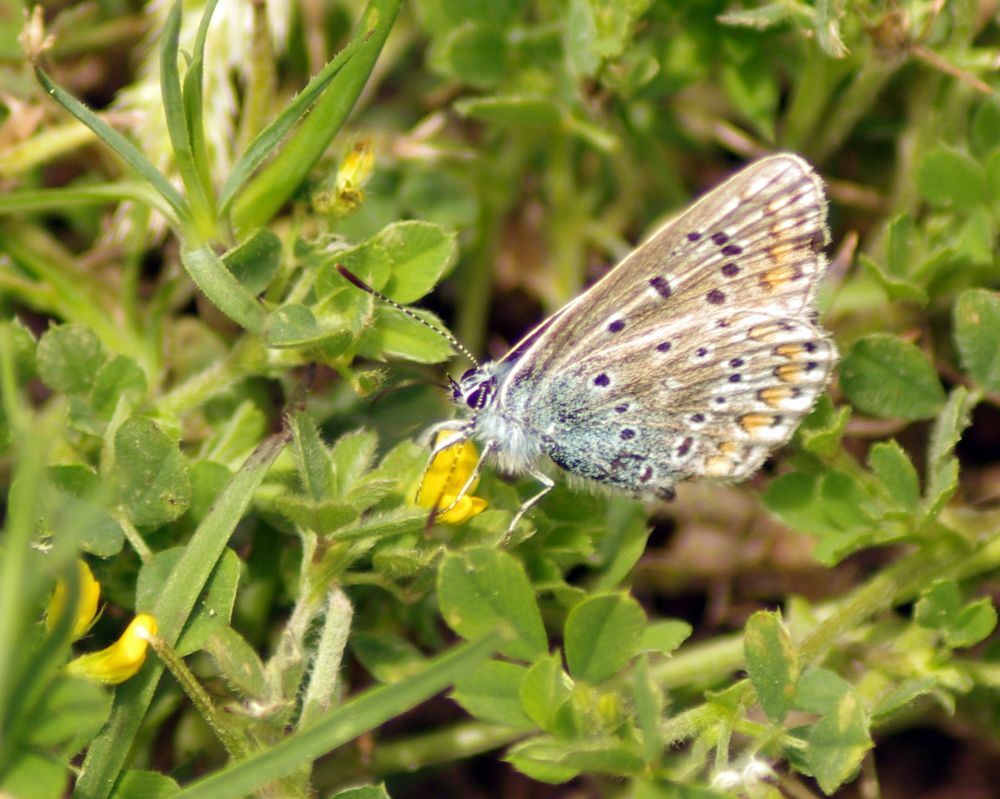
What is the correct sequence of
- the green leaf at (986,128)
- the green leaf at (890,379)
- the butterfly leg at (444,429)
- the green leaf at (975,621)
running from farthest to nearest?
the green leaf at (986,128) → the green leaf at (890,379) → the butterfly leg at (444,429) → the green leaf at (975,621)

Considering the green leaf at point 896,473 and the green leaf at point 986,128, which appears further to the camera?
the green leaf at point 986,128

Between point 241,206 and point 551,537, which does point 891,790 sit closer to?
point 551,537

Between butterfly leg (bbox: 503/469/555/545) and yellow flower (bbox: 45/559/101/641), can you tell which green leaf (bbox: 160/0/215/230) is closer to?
yellow flower (bbox: 45/559/101/641)

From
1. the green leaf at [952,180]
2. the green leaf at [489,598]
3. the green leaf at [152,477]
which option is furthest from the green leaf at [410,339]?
the green leaf at [952,180]

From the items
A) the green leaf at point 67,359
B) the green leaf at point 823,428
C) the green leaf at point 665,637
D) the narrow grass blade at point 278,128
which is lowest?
the green leaf at point 665,637

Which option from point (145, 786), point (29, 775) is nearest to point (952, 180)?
point (145, 786)

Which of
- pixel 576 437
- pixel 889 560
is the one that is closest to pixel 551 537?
pixel 576 437

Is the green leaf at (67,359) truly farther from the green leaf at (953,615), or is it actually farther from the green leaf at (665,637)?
the green leaf at (953,615)
